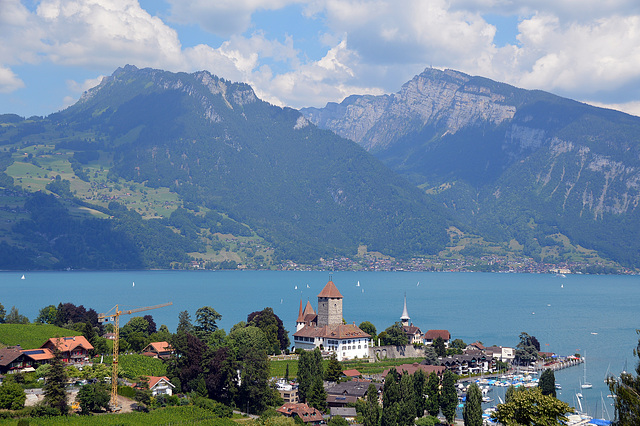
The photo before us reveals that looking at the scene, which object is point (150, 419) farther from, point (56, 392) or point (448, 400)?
point (448, 400)

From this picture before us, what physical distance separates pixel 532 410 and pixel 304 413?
98.3 feet

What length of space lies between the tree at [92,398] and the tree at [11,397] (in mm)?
4464

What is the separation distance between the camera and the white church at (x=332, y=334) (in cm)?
9650

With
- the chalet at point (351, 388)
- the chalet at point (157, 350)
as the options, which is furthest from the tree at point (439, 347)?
the chalet at point (157, 350)

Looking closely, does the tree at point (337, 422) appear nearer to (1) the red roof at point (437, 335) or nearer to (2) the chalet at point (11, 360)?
(2) the chalet at point (11, 360)

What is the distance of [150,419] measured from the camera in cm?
5769

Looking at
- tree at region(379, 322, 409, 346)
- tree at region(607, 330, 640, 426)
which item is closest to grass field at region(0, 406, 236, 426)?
tree at region(607, 330, 640, 426)

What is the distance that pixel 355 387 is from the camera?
73.9 m

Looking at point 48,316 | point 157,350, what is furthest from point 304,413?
point 48,316

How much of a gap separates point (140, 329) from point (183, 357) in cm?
3224

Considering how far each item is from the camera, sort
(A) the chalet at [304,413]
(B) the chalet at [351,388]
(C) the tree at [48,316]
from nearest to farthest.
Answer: (A) the chalet at [304,413] < (B) the chalet at [351,388] < (C) the tree at [48,316]

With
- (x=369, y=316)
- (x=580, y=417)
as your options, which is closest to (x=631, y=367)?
(x=580, y=417)

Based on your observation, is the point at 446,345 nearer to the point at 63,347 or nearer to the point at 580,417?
the point at 580,417

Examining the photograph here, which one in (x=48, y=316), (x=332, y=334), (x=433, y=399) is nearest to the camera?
(x=433, y=399)
